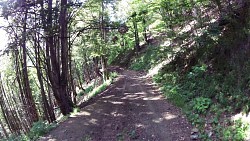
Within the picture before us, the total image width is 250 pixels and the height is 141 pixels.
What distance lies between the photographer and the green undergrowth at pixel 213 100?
6.40 metres

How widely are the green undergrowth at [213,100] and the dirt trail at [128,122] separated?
1.46 feet

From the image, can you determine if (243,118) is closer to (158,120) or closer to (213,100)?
(213,100)

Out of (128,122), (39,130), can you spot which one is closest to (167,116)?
(128,122)

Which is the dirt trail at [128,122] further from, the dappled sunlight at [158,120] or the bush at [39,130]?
the bush at [39,130]

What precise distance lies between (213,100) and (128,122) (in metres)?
2.87

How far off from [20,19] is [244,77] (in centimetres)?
1114

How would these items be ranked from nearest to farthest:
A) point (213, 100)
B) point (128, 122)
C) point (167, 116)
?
point (213, 100)
point (167, 116)
point (128, 122)

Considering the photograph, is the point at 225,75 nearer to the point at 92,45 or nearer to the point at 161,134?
the point at 161,134

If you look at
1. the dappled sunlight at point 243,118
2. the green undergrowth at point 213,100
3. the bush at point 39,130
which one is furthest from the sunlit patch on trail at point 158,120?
the bush at point 39,130

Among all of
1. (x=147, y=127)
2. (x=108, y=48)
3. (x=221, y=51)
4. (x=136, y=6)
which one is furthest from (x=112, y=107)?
(x=136, y=6)

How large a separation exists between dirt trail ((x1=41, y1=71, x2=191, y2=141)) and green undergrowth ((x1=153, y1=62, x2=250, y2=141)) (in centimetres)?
Answer: 44

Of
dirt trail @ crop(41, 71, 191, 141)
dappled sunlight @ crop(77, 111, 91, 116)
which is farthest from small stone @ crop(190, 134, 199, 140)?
dappled sunlight @ crop(77, 111, 91, 116)

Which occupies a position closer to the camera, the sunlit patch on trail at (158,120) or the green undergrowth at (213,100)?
the green undergrowth at (213,100)

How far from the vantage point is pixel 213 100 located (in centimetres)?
802
